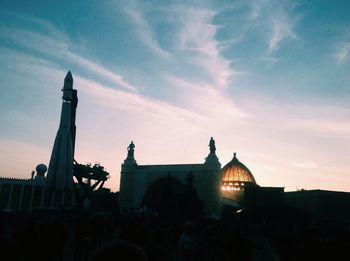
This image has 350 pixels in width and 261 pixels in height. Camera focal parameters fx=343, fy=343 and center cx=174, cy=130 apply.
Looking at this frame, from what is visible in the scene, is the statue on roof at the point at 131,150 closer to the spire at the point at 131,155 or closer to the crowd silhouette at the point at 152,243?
the spire at the point at 131,155

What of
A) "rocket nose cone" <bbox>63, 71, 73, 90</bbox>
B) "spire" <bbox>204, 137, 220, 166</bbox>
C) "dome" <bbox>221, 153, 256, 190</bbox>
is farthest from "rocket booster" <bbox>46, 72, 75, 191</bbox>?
"dome" <bbox>221, 153, 256, 190</bbox>

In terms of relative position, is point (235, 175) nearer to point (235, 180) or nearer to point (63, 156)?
point (235, 180)

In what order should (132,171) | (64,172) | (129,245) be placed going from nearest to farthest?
1. (129,245)
2. (64,172)
3. (132,171)

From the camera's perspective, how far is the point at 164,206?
38.2 m

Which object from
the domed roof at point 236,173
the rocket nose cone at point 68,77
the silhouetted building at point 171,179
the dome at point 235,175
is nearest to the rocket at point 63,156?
the rocket nose cone at point 68,77

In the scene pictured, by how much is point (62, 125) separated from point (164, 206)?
16.4m

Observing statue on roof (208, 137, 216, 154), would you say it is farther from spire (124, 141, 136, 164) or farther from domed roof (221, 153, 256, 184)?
domed roof (221, 153, 256, 184)

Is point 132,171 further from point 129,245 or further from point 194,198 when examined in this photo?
point 129,245

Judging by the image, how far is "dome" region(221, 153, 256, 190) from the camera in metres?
69.7

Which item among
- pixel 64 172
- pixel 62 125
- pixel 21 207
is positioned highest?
pixel 62 125

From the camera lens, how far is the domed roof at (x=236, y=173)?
233 feet

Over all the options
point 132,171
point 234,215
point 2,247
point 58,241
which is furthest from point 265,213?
point 2,247

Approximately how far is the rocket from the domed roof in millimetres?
37549

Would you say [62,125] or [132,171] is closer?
[62,125]
